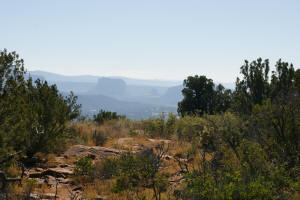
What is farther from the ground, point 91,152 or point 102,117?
point 102,117

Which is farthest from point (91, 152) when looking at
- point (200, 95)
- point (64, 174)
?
point (200, 95)

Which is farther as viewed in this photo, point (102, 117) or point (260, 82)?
point (102, 117)

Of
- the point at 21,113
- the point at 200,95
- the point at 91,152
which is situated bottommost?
the point at 91,152

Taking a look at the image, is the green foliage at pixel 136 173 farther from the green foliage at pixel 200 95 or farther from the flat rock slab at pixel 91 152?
the green foliage at pixel 200 95

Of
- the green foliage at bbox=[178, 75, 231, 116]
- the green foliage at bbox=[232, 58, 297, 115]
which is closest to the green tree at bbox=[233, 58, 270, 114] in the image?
the green foliage at bbox=[232, 58, 297, 115]

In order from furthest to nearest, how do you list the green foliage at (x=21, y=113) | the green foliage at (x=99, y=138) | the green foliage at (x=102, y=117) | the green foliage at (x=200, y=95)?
the green foliage at (x=200, y=95) < the green foliage at (x=102, y=117) < the green foliage at (x=99, y=138) < the green foliage at (x=21, y=113)

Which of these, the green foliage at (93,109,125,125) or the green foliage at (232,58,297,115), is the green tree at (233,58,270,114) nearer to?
the green foliage at (232,58,297,115)

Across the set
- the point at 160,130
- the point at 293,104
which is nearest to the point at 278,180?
the point at 293,104

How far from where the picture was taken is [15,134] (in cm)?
653

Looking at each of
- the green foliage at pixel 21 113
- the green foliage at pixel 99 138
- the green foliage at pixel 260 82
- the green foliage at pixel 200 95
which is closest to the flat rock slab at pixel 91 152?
the green foliage at pixel 21 113

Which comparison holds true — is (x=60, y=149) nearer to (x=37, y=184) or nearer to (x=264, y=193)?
(x=37, y=184)

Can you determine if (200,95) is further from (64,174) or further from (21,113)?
(21,113)

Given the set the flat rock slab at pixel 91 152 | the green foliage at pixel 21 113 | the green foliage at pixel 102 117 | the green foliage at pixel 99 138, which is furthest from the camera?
the green foliage at pixel 102 117

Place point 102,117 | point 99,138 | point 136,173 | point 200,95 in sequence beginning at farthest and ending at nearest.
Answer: point 200,95 < point 102,117 < point 99,138 < point 136,173
